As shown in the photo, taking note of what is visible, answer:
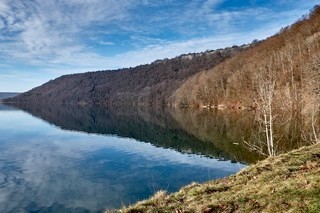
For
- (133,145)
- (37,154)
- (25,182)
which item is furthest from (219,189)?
(133,145)

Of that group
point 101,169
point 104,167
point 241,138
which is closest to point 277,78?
point 241,138

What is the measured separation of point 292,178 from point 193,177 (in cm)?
1965

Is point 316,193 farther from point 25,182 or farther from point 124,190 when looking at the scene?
point 25,182

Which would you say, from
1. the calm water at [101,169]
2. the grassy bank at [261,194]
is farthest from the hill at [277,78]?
the grassy bank at [261,194]

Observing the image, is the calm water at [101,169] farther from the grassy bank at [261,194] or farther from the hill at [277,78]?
the hill at [277,78]

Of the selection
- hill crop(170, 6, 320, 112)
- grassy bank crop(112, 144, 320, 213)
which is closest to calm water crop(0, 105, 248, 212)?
grassy bank crop(112, 144, 320, 213)

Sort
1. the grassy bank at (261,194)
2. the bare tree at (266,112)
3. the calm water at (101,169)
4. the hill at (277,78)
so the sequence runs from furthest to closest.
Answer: the hill at (277,78) → the calm water at (101,169) → the bare tree at (266,112) → the grassy bank at (261,194)

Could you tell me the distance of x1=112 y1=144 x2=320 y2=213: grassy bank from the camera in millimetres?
9750

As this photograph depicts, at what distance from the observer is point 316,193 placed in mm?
9656

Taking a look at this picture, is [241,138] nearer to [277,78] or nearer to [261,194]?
[261,194]

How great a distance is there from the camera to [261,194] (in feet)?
36.3

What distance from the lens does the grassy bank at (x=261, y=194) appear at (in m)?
9.75

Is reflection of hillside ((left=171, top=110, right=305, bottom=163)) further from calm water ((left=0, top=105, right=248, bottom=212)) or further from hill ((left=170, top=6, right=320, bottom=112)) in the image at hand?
hill ((left=170, top=6, right=320, bottom=112))

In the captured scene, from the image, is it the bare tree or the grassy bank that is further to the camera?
the bare tree
